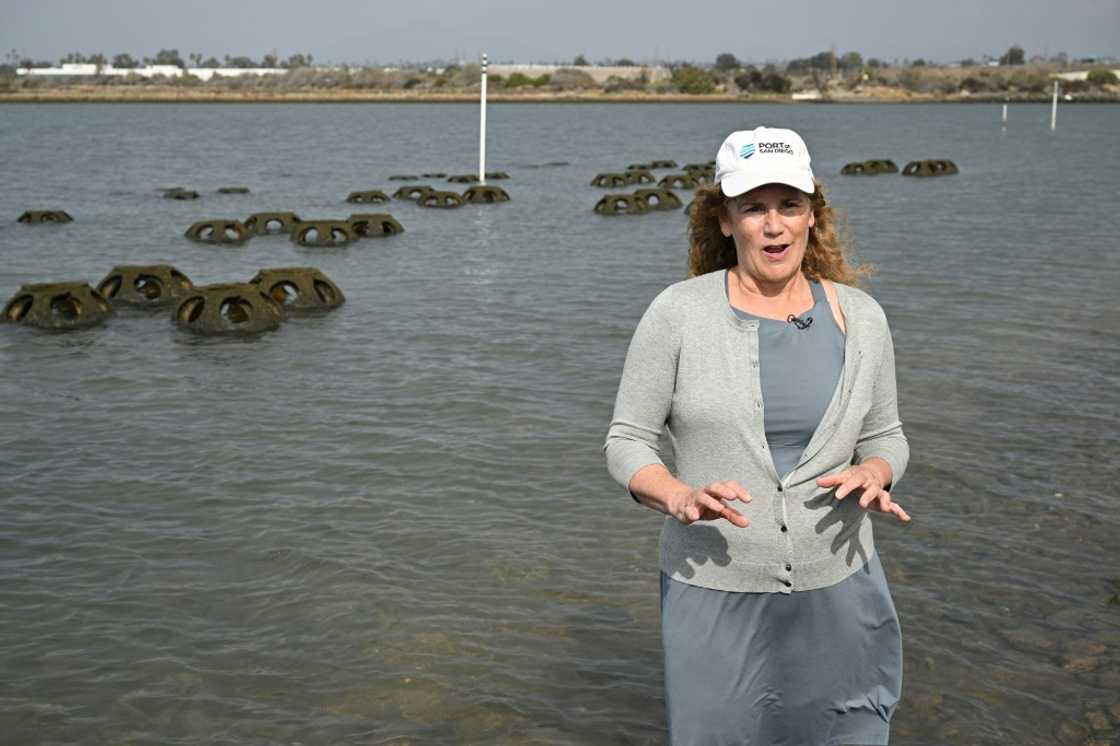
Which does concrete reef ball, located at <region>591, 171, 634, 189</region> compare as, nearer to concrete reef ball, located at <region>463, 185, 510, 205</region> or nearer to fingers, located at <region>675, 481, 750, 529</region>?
concrete reef ball, located at <region>463, 185, 510, 205</region>

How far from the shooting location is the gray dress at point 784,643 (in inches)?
139

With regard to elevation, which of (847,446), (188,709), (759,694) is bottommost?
(188,709)

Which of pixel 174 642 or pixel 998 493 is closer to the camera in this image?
pixel 174 642

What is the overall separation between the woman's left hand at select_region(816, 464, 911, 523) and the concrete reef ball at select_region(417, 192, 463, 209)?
30.3 meters

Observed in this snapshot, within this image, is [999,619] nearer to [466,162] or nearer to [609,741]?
[609,741]

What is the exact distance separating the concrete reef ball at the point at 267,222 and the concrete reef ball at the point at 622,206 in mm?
7891

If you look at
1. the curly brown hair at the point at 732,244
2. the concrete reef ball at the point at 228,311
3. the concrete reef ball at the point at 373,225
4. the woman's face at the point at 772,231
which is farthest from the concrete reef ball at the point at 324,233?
the woman's face at the point at 772,231

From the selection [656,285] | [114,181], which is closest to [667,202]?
[656,285]

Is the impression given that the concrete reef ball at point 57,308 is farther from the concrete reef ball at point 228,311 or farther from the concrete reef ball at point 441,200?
the concrete reef ball at point 441,200

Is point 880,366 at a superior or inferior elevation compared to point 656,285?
superior

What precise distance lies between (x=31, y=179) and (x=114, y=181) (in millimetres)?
3474

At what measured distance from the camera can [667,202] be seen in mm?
33406

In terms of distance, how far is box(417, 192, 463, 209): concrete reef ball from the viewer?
33406mm

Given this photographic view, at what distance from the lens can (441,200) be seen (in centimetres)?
3366
